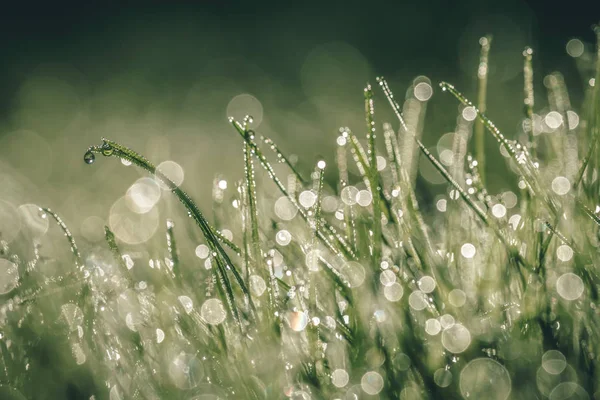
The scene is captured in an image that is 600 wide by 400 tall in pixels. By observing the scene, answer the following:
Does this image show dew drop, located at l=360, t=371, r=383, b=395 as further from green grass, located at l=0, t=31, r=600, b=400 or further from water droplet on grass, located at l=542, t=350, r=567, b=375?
water droplet on grass, located at l=542, t=350, r=567, b=375

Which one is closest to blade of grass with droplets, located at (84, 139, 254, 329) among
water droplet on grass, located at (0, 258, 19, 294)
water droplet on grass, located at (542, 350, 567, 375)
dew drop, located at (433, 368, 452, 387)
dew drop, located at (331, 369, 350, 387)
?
dew drop, located at (331, 369, 350, 387)

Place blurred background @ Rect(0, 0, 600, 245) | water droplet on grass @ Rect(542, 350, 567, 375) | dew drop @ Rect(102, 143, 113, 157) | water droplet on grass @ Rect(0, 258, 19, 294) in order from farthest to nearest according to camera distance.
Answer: blurred background @ Rect(0, 0, 600, 245), water droplet on grass @ Rect(0, 258, 19, 294), dew drop @ Rect(102, 143, 113, 157), water droplet on grass @ Rect(542, 350, 567, 375)

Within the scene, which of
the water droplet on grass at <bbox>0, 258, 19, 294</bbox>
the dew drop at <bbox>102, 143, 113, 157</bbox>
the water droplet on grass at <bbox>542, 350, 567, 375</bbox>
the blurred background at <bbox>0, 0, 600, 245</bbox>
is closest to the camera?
the water droplet on grass at <bbox>542, 350, 567, 375</bbox>

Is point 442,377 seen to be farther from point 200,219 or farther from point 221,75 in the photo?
point 221,75

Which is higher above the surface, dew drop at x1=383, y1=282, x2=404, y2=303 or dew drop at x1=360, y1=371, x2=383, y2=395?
dew drop at x1=383, y1=282, x2=404, y2=303

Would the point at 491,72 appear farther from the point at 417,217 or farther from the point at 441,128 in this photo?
the point at 417,217

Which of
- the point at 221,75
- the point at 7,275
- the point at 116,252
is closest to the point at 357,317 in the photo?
the point at 116,252
